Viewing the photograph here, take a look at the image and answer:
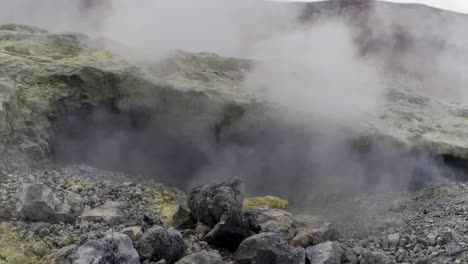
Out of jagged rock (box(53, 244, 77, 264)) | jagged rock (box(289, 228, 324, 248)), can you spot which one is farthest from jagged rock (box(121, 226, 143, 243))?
jagged rock (box(289, 228, 324, 248))

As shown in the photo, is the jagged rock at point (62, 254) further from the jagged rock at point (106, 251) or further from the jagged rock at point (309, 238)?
the jagged rock at point (309, 238)

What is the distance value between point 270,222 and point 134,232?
1321 mm

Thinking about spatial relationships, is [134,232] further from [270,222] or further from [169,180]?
[169,180]

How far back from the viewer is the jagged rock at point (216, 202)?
4.84 m

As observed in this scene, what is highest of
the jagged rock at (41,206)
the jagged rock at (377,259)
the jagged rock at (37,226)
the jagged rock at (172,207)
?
the jagged rock at (41,206)

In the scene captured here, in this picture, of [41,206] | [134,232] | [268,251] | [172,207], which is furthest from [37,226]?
[268,251]

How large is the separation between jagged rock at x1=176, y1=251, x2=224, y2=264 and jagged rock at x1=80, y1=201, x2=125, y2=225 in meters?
0.98

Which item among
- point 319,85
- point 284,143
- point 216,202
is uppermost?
point 319,85

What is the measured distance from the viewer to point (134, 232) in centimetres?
448

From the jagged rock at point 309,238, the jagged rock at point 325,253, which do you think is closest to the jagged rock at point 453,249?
the jagged rock at point 325,253

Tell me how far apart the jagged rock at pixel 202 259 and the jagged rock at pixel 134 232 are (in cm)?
54

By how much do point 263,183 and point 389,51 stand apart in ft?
46.4

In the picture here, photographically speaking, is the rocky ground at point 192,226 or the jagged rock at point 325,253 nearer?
the rocky ground at point 192,226

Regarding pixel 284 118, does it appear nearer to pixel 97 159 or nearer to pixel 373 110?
pixel 373 110
